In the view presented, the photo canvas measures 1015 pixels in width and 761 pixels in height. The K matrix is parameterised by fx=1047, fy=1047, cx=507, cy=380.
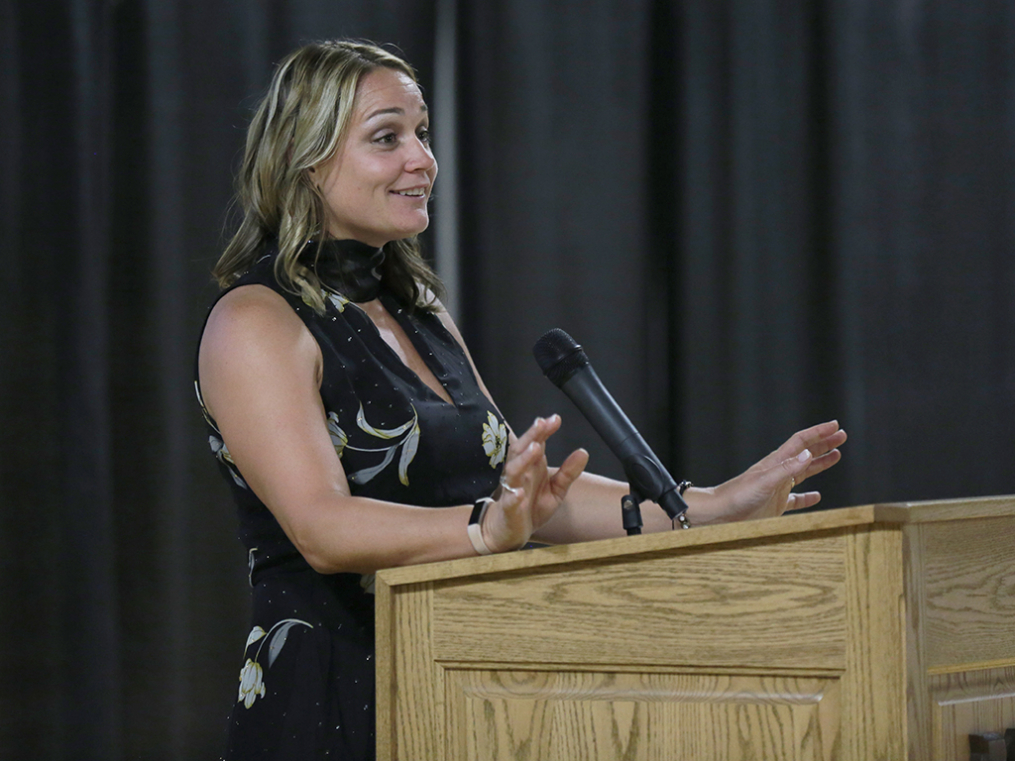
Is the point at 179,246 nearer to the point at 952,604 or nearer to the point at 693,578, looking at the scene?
the point at 693,578

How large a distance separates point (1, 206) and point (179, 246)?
359mm

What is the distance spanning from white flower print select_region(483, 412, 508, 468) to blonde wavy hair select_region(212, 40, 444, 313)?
12.9 inches

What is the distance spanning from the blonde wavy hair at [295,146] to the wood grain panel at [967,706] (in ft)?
3.13

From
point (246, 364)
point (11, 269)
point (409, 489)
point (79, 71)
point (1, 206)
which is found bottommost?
point (409, 489)

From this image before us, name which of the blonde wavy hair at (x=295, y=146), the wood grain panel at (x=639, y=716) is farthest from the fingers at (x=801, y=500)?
the blonde wavy hair at (x=295, y=146)

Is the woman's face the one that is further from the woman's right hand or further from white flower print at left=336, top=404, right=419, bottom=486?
the woman's right hand

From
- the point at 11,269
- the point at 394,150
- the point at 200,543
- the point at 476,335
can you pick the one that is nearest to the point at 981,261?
the point at 476,335

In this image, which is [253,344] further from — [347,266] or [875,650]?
[875,650]

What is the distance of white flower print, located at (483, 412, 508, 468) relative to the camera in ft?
4.97

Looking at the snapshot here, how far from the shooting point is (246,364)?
4.17 ft

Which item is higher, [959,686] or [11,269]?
[11,269]

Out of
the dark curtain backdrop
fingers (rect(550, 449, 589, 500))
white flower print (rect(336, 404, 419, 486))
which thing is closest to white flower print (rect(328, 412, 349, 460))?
white flower print (rect(336, 404, 419, 486))

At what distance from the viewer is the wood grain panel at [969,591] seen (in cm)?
85

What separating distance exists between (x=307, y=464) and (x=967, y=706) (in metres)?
0.72
